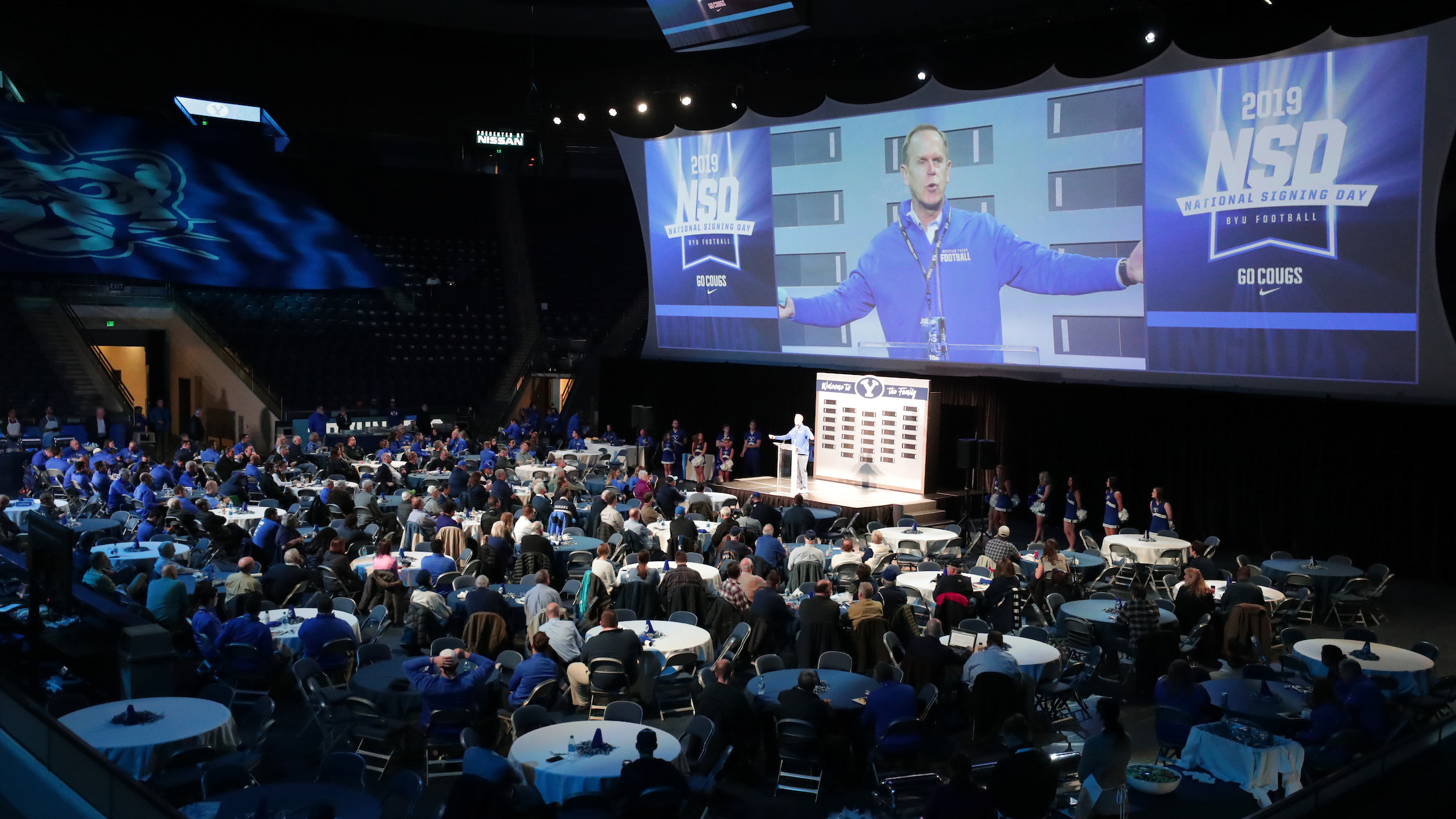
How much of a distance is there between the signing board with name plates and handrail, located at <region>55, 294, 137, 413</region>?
1535cm

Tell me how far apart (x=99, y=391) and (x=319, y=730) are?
19103 mm

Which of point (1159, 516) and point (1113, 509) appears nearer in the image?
point (1159, 516)

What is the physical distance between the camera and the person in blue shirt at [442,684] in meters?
8.05

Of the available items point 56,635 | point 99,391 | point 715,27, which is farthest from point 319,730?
point 99,391

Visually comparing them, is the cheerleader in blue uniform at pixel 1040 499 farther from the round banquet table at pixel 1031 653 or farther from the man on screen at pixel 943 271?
the round banquet table at pixel 1031 653

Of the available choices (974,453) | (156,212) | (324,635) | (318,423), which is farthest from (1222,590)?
(156,212)

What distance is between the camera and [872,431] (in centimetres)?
2017

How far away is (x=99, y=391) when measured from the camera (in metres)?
24.8

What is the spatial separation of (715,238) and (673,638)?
1337 cm

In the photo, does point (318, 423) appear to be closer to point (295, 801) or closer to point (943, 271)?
point (943, 271)

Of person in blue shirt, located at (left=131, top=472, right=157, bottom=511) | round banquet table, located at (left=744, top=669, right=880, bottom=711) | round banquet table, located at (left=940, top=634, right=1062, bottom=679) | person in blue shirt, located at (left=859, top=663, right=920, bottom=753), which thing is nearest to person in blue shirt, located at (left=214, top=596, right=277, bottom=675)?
round banquet table, located at (left=744, top=669, right=880, bottom=711)

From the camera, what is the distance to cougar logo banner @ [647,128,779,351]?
21.0 metres

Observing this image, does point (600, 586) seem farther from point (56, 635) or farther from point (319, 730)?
point (56, 635)

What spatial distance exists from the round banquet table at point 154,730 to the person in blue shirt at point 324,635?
1.58m
